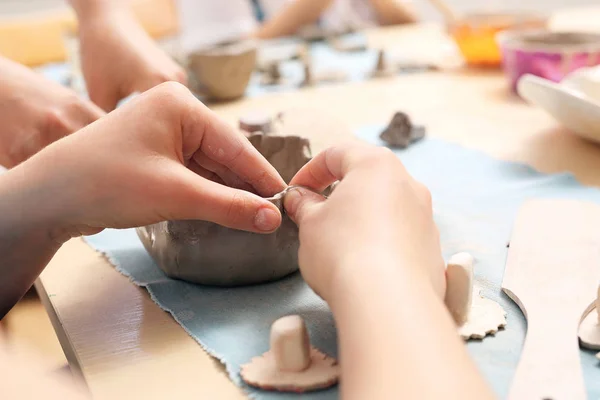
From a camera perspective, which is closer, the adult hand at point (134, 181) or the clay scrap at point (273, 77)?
the adult hand at point (134, 181)

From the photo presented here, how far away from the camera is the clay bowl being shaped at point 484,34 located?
1.24m

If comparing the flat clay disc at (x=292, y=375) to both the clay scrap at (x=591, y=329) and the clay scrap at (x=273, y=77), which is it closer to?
the clay scrap at (x=591, y=329)

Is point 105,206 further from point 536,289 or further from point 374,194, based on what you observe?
point 536,289

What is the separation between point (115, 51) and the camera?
0.85 m

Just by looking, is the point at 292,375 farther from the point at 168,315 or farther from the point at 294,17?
the point at 294,17

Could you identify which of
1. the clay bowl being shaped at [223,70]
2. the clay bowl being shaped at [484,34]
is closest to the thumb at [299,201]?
the clay bowl being shaped at [223,70]

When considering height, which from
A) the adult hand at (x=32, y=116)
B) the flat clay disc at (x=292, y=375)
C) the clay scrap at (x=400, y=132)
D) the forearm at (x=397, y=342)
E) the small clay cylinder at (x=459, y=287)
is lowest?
the clay scrap at (x=400, y=132)

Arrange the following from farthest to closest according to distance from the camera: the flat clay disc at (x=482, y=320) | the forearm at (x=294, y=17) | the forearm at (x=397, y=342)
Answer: the forearm at (x=294, y=17) < the flat clay disc at (x=482, y=320) < the forearm at (x=397, y=342)

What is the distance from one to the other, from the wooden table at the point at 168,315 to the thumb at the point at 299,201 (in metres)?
0.12

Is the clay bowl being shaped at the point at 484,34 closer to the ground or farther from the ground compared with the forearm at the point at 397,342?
closer to the ground

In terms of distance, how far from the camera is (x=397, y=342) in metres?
0.34

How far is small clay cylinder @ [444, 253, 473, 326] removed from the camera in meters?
0.43

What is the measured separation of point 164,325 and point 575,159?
21.8 inches

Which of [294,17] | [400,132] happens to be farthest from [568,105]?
[294,17]
